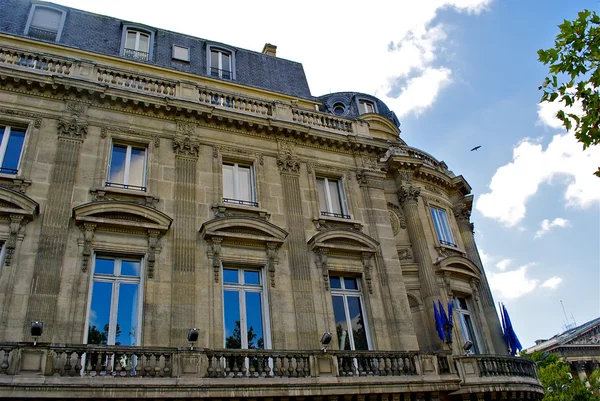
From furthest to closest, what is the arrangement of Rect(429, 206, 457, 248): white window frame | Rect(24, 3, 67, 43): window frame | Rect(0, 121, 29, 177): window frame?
Rect(429, 206, 457, 248): white window frame → Rect(24, 3, 67, 43): window frame → Rect(0, 121, 29, 177): window frame

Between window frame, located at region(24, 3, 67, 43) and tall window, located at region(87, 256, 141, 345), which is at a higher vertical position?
window frame, located at region(24, 3, 67, 43)

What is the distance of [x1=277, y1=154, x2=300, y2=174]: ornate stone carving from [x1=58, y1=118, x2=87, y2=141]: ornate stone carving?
6142mm

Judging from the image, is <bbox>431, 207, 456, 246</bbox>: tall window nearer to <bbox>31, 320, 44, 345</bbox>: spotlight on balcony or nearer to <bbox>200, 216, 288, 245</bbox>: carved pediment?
<bbox>200, 216, 288, 245</bbox>: carved pediment

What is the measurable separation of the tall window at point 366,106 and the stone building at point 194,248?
4.87m

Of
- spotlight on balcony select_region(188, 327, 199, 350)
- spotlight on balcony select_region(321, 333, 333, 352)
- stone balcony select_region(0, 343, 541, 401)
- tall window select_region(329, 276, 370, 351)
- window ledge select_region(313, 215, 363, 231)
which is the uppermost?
window ledge select_region(313, 215, 363, 231)

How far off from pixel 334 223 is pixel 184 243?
5106 millimetres

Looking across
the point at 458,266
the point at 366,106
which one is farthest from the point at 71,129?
the point at 458,266

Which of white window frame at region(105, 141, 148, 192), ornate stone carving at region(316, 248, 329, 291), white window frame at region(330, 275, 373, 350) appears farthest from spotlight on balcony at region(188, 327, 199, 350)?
white window frame at region(330, 275, 373, 350)

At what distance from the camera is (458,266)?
19.6 metres

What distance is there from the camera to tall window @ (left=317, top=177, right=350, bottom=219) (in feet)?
55.0

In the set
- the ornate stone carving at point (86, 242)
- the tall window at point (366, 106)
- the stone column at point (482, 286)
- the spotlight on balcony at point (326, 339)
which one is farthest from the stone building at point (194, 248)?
the tall window at point (366, 106)

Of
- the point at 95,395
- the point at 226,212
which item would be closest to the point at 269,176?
the point at 226,212

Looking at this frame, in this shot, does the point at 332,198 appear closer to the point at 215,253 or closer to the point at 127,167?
the point at 215,253

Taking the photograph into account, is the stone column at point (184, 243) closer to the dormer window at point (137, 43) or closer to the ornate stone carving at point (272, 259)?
the ornate stone carving at point (272, 259)
